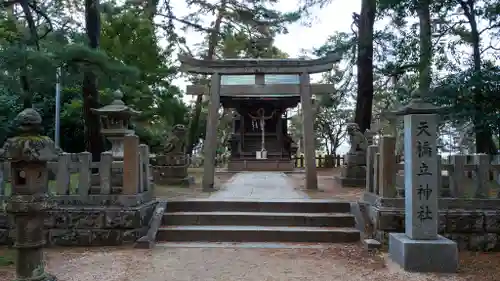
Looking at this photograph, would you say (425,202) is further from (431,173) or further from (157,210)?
(157,210)

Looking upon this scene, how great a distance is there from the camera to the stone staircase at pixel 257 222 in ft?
22.3

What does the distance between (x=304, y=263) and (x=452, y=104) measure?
13.6ft

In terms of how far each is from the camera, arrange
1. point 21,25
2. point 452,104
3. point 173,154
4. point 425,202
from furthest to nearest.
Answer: point 173,154, point 21,25, point 452,104, point 425,202

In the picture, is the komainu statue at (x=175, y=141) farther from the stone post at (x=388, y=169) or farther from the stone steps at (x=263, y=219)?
the stone post at (x=388, y=169)

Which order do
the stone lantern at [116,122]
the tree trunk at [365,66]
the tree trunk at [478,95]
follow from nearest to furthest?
the tree trunk at [478,95]
the stone lantern at [116,122]
the tree trunk at [365,66]

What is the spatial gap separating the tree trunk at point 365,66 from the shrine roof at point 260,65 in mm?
3191

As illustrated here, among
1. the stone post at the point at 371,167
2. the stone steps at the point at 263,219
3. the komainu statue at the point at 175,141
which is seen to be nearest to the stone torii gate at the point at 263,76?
the komainu statue at the point at 175,141

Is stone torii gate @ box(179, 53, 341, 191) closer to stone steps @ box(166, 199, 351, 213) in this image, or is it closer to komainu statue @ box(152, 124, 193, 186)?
komainu statue @ box(152, 124, 193, 186)

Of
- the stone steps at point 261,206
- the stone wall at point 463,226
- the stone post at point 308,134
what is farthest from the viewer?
the stone post at point 308,134

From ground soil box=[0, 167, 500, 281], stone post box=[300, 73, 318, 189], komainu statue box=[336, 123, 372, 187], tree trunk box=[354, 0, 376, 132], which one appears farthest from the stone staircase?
tree trunk box=[354, 0, 376, 132]

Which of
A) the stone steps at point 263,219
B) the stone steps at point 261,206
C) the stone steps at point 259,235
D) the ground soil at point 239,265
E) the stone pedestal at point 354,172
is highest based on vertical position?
the stone pedestal at point 354,172

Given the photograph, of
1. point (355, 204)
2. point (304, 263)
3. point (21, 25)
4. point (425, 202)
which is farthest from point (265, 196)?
Answer: point (21, 25)

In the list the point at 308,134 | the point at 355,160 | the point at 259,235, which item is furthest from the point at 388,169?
the point at 355,160

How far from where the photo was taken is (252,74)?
1063 centimetres
